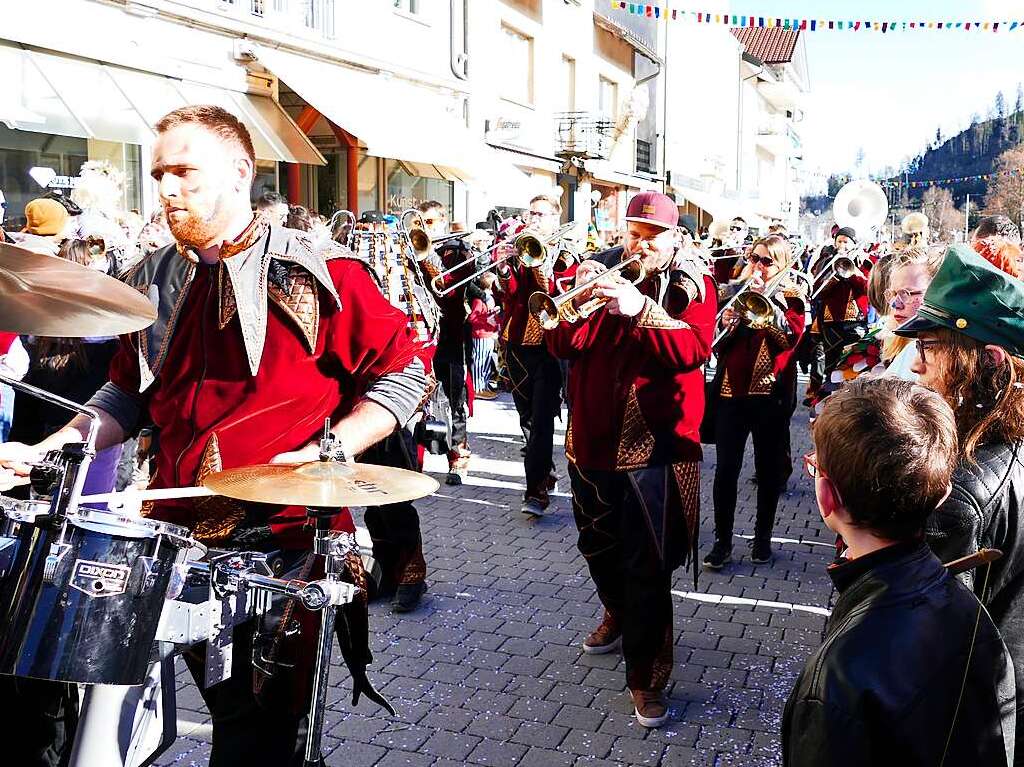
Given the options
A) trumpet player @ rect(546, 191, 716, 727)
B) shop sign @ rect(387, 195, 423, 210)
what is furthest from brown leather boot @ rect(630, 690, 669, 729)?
shop sign @ rect(387, 195, 423, 210)

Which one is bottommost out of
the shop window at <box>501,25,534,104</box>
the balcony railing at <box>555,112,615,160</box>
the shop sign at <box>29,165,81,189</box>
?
the shop sign at <box>29,165,81,189</box>

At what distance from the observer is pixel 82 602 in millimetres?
2172

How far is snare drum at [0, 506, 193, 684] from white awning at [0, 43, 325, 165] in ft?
30.8

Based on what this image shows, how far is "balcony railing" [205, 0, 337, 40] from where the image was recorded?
44.3 ft

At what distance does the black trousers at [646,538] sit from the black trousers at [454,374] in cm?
379

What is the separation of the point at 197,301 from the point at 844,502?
1795 mm

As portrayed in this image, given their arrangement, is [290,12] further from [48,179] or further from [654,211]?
[654,211]

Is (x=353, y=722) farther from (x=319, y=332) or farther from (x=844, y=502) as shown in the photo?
(x=844, y=502)

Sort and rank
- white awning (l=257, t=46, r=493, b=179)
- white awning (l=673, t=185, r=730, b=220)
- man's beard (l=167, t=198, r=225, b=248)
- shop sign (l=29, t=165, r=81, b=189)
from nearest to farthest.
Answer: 1. man's beard (l=167, t=198, r=225, b=248)
2. shop sign (l=29, t=165, r=81, b=189)
3. white awning (l=257, t=46, r=493, b=179)
4. white awning (l=673, t=185, r=730, b=220)

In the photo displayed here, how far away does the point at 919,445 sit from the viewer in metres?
1.95

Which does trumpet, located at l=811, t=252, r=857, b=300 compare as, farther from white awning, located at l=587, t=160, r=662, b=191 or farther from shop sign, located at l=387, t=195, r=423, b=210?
white awning, located at l=587, t=160, r=662, b=191

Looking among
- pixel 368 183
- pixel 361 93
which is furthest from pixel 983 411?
pixel 368 183

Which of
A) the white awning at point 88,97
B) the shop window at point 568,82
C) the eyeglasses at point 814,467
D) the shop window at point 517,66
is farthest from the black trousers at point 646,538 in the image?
the shop window at point 568,82

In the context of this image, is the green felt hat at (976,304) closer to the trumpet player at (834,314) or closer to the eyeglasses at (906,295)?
the eyeglasses at (906,295)
